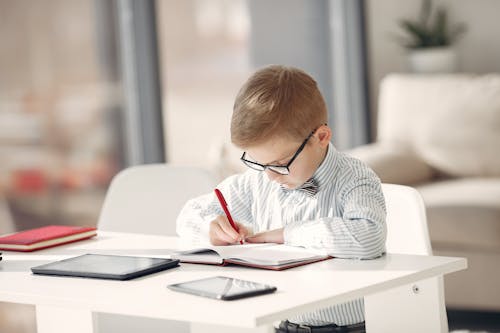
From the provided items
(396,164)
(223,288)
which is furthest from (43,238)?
(396,164)

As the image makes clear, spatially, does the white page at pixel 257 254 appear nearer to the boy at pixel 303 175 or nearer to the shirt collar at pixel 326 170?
the boy at pixel 303 175

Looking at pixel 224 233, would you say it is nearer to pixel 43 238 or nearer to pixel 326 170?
pixel 326 170

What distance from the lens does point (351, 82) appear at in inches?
210

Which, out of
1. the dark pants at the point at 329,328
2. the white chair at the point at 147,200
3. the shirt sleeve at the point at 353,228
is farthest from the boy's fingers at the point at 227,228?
the white chair at the point at 147,200

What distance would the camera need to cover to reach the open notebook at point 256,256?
175cm

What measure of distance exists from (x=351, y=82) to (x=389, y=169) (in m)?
1.36

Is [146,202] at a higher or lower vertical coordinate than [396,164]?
higher

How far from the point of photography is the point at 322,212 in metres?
2.04

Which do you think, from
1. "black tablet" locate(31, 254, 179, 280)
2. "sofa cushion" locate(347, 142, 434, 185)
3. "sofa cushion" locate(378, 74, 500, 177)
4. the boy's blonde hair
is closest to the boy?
the boy's blonde hair

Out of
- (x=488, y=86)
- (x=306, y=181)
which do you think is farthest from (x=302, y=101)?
(x=488, y=86)

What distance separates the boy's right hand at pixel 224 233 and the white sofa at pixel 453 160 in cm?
175

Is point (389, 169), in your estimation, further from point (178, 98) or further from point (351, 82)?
point (351, 82)

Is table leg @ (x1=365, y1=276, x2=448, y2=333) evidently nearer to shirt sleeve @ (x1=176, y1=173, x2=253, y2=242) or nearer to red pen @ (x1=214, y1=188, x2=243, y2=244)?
red pen @ (x1=214, y1=188, x2=243, y2=244)

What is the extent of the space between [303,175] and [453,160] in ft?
7.49
